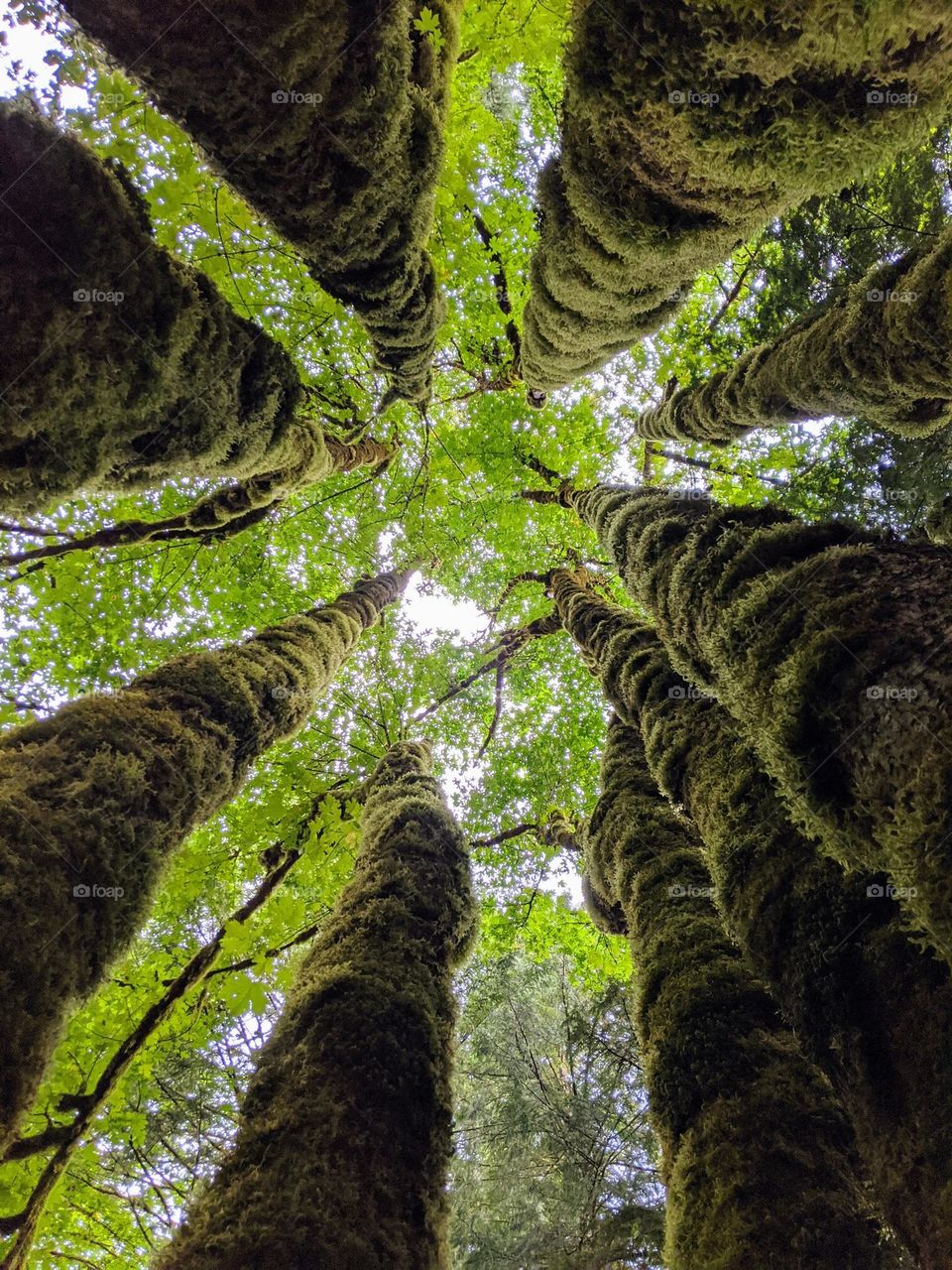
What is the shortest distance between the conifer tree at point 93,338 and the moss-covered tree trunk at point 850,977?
3.47 metres

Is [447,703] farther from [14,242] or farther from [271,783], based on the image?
[14,242]

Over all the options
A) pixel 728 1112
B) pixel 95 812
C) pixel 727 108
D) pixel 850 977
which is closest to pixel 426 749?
pixel 95 812

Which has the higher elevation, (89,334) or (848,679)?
(89,334)

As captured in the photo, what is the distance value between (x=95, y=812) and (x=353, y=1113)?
1514mm

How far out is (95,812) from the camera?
7.91 ft

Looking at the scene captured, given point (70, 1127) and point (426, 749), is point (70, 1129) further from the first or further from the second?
point (426, 749)

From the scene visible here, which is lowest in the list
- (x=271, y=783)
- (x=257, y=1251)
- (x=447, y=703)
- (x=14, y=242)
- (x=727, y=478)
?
(x=257, y=1251)

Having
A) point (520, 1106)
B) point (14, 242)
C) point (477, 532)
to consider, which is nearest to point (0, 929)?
point (14, 242)

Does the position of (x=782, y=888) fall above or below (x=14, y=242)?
below

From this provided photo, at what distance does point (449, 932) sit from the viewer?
3.22 metres

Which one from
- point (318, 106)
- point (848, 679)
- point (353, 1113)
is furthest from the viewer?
point (318, 106)

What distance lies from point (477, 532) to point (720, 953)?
9.76m

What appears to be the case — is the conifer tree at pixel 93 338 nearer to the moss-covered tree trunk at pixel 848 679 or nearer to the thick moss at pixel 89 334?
the thick moss at pixel 89 334

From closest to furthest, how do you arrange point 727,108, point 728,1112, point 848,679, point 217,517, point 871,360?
point 848,679 → point 728,1112 → point 727,108 → point 871,360 → point 217,517
